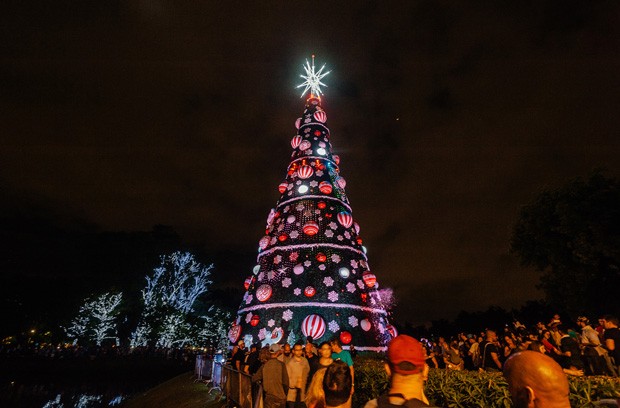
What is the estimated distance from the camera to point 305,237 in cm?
1911

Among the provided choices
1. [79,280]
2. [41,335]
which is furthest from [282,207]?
[41,335]

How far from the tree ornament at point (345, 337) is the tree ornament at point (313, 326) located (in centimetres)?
91

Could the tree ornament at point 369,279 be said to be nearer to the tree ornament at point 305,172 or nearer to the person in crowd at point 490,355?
the tree ornament at point 305,172

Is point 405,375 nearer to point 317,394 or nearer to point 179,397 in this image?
point 317,394

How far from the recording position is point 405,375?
2.63m

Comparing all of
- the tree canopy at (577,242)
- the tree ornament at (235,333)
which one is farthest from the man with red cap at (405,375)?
the tree canopy at (577,242)

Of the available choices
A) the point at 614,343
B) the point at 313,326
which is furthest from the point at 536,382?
the point at 313,326

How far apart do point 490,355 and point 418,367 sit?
6.93 metres

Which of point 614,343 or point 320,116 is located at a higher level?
point 320,116

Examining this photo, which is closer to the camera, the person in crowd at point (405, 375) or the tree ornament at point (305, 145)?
the person in crowd at point (405, 375)

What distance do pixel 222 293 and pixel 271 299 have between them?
150 feet

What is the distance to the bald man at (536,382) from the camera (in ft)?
6.26

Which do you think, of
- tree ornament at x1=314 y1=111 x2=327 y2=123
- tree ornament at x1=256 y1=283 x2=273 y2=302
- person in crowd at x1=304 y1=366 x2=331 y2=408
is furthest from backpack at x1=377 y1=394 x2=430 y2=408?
tree ornament at x1=314 y1=111 x2=327 y2=123

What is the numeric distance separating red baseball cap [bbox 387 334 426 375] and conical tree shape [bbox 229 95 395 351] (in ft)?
46.8
